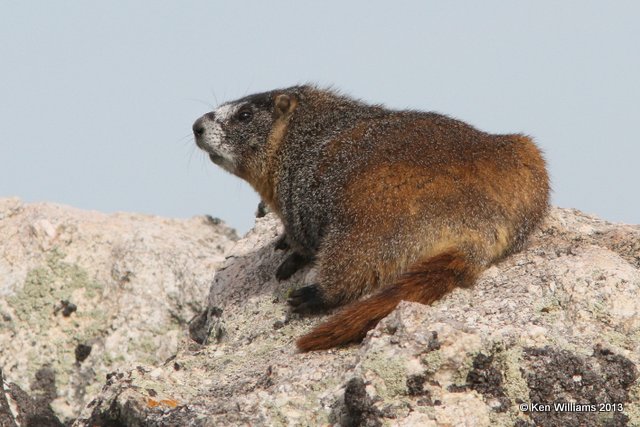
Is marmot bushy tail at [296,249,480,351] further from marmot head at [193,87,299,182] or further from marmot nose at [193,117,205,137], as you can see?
marmot nose at [193,117,205,137]

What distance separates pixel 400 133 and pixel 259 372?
87.8 inches

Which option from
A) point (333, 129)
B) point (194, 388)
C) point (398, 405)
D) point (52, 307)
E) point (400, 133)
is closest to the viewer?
point (398, 405)

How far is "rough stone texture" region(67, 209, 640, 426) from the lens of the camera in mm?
4883

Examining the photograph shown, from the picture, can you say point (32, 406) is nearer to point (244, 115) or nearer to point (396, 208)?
point (244, 115)

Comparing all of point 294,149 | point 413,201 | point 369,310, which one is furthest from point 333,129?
point 369,310

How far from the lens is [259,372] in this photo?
5.83m

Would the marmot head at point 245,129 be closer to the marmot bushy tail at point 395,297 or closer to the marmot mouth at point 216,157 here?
the marmot mouth at point 216,157

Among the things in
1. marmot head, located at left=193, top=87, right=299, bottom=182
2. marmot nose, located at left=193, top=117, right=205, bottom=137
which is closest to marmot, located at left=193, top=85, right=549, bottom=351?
marmot head, located at left=193, top=87, right=299, bottom=182

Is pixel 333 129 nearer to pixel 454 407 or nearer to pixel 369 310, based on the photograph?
pixel 369 310

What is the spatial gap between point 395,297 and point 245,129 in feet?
9.99

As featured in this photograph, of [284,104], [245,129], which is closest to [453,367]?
[284,104]

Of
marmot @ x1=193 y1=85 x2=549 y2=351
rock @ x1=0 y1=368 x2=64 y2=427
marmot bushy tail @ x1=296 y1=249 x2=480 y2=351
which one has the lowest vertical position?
rock @ x1=0 y1=368 x2=64 y2=427

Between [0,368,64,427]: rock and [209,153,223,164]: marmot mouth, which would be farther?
[209,153,223,164]: marmot mouth

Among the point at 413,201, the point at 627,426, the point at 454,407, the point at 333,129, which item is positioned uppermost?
the point at 333,129
